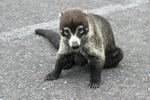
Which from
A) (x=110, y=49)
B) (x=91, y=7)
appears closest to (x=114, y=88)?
(x=110, y=49)

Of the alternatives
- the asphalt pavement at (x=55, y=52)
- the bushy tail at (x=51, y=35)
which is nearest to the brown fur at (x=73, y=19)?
the asphalt pavement at (x=55, y=52)

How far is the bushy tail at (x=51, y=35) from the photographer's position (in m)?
5.93

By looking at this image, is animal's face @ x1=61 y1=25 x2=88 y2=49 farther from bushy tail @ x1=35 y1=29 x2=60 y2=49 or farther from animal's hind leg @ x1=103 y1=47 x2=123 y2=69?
bushy tail @ x1=35 y1=29 x2=60 y2=49

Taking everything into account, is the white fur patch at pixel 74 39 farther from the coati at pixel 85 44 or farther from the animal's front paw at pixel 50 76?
the animal's front paw at pixel 50 76

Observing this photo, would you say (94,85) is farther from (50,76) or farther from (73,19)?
(73,19)

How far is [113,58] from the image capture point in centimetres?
520

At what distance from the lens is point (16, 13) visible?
8102 millimetres

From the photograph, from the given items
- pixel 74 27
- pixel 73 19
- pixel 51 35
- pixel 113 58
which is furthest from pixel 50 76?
pixel 51 35

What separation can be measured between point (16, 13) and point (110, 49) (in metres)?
4.17

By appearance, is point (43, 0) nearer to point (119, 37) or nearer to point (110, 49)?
point (119, 37)

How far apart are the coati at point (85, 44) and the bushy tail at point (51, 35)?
894 millimetres

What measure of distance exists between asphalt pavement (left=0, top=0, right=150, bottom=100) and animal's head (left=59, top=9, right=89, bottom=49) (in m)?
0.94

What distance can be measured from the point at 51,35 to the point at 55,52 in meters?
0.57

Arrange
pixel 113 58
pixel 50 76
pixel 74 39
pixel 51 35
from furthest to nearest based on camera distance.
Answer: pixel 51 35 → pixel 113 58 → pixel 50 76 → pixel 74 39
